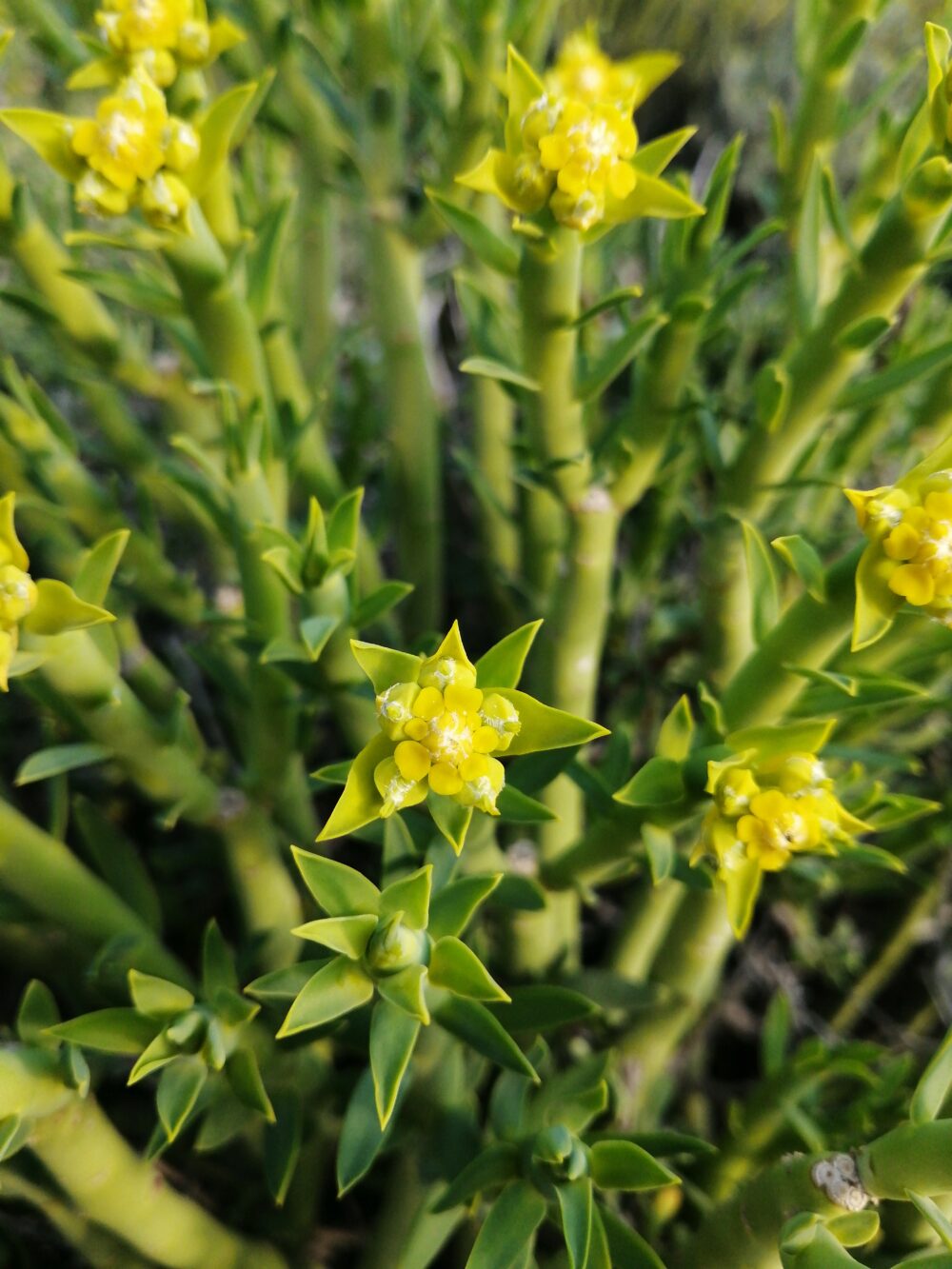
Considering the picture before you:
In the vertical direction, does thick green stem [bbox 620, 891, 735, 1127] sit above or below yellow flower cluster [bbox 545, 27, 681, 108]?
below

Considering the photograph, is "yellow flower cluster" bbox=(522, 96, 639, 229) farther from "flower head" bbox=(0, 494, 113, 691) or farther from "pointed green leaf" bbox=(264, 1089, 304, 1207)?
"pointed green leaf" bbox=(264, 1089, 304, 1207)

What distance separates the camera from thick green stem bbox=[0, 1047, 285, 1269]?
651 millimetres

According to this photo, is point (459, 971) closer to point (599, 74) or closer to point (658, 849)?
point (658, 849)

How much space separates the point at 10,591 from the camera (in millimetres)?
574

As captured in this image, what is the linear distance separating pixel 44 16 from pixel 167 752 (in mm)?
742

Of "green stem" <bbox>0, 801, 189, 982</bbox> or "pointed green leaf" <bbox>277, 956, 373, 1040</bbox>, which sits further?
"green stem" <bbox>0, 801, 189, 982</bbox>

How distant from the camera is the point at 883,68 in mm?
2076

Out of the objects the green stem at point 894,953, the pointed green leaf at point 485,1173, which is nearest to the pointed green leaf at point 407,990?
the pointed green leaf at point 485,1173

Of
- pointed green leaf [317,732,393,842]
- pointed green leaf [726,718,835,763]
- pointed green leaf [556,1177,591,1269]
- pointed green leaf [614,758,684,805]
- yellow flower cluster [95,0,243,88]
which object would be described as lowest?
pointed green leaf [556,1177,591,1269]

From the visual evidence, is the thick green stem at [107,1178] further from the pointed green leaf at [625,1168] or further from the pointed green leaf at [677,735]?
the pointed green leaf at [677,735]

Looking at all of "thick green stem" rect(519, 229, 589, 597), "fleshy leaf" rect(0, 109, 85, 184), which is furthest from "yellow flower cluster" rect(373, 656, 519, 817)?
"fleshy leaf" rect(0, 109, 85, 184)

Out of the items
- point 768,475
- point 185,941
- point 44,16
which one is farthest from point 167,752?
point 44,16

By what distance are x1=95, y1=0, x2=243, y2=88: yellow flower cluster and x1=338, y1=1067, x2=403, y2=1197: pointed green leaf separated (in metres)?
0.78

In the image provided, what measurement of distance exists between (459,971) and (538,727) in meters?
0.17
